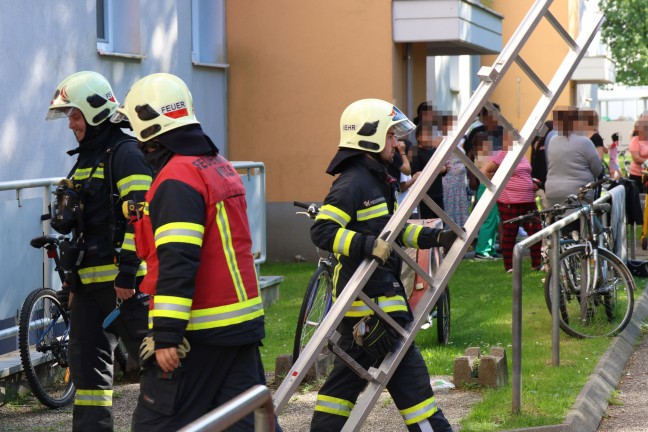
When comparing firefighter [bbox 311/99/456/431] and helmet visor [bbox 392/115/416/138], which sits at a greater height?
helmet visor [bbox 392/115/416/138]

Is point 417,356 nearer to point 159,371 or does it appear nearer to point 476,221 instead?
point 476,221

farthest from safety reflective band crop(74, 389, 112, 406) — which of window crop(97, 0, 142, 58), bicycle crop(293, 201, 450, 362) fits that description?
window crop(97, 0, 142, 58)

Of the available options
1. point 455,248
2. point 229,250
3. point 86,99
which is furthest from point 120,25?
point 229,250

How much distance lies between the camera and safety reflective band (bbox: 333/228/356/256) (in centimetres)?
521

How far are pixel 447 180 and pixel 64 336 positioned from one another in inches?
249

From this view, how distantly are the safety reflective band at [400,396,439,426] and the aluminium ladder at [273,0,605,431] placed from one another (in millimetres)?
165

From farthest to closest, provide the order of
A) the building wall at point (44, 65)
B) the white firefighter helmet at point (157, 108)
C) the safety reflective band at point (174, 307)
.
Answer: the building wall at point (44, 65), the white firefighter helmet at point (157, 108), the safety reflective band at point (174, 307)

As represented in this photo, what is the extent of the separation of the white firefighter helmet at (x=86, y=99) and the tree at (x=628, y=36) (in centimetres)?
4813

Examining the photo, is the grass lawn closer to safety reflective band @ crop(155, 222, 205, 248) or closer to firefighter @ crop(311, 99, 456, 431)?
firefighter @ crop(311, 99, 456, 431)

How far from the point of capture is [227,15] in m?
15.3

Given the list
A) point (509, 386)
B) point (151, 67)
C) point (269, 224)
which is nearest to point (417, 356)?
point (509, 386)

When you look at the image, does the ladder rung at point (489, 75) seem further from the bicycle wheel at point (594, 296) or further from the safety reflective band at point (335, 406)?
the bicycle wheel at point (594, 296)

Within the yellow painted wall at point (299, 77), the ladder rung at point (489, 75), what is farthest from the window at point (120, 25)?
the ladder rung at point (489, 75)

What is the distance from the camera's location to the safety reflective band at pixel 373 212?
5431 millimetres
